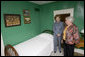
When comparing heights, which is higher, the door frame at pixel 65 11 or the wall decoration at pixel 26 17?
the door frame at pixel 65 11

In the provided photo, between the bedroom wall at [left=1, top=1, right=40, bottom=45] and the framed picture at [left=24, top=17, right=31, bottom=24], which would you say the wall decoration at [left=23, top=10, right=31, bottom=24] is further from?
the bedroom wall at [left=1, top=1, right=40, bottom=45]

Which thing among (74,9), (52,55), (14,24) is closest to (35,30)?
(14,24)

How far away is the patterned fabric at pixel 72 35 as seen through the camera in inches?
67.7

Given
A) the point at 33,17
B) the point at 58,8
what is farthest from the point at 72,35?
the point at 33,17

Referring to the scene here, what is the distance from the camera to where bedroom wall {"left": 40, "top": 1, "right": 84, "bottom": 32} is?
2.68 metres

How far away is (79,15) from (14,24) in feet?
8.45

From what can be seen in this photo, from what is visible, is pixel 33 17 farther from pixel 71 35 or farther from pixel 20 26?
pixel 71 35

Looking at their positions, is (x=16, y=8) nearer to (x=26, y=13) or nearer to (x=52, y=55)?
(x=26, y=13)

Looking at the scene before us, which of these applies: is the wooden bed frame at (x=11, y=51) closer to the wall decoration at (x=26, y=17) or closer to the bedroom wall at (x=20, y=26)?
the bedroom wall at (x=20, y=26)

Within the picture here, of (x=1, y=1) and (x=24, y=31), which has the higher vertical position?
(x=1, y=1)

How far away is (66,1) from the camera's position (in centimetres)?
292

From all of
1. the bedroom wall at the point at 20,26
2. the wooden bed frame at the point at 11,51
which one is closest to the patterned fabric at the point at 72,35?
the wooden bed frame at the point at 11,51

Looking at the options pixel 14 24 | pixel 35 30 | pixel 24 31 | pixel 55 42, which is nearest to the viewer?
pixel 14 24

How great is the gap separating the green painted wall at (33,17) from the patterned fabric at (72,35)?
1.25m
